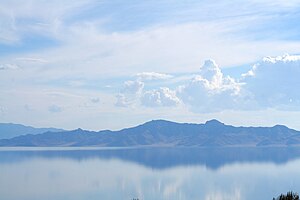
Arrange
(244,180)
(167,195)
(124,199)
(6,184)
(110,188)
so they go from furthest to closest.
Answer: (244,180) → (6,184) → (110,188) → (167,195) → (124,199)

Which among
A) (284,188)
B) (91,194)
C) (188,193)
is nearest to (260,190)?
(284,188)

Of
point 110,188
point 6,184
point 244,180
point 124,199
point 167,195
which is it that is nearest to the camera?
point 124,199

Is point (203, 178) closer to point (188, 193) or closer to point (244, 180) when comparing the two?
point (244, 180)

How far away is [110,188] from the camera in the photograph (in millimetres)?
103062

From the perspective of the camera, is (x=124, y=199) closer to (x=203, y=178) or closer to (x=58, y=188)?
(x=58, y=188)

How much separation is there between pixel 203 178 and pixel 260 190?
32.3 m

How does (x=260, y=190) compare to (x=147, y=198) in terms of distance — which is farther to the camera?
(x=260, y=190)

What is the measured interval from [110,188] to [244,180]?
4207 centimetres

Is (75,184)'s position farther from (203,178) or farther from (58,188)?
(203,178)

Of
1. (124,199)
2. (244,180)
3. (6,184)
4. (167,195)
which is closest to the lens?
(124,199)

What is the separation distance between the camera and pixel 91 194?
92000 millimetres

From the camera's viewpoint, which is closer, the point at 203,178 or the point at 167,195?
the point at 167,195

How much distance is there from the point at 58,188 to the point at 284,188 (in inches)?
2033

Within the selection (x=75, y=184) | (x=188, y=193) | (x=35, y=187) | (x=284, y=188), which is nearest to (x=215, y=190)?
(x=188, y=193)
